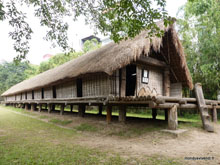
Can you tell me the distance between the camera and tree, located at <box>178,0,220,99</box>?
10125mm

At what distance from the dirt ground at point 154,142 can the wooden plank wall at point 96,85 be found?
1614 mm

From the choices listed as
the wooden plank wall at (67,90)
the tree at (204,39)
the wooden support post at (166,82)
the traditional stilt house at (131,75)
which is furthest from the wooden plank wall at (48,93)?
the tree at (204,39)

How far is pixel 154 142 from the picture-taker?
198 inches

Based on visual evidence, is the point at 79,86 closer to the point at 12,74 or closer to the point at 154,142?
the point at 154,142

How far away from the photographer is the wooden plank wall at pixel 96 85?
7633 mm

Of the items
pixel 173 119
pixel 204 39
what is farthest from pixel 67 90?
pixel 204 39

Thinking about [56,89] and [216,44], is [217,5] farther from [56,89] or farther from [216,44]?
[56,89]

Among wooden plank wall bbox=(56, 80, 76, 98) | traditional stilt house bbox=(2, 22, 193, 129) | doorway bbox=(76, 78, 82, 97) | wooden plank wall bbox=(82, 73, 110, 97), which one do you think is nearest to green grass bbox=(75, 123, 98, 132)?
traditional stilt house bbox=(2, 22, 193, 129)

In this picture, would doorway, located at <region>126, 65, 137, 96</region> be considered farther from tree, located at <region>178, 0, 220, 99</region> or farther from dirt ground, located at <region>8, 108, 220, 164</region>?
tree, located at <region>178, 0, 220, 99</region>

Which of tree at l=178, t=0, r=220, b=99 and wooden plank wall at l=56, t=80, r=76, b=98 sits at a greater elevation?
tree at l=178, t=0, r=220, b=99

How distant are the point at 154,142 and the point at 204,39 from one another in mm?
8816

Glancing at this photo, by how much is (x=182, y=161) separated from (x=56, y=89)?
35.2 ft

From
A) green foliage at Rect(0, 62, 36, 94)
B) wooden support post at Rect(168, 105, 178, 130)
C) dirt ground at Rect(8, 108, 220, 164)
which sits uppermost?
green foliage at Rect(0, 62, 36, 94)

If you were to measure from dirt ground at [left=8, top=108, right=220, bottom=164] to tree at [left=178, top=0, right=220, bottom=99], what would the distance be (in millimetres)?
5804
